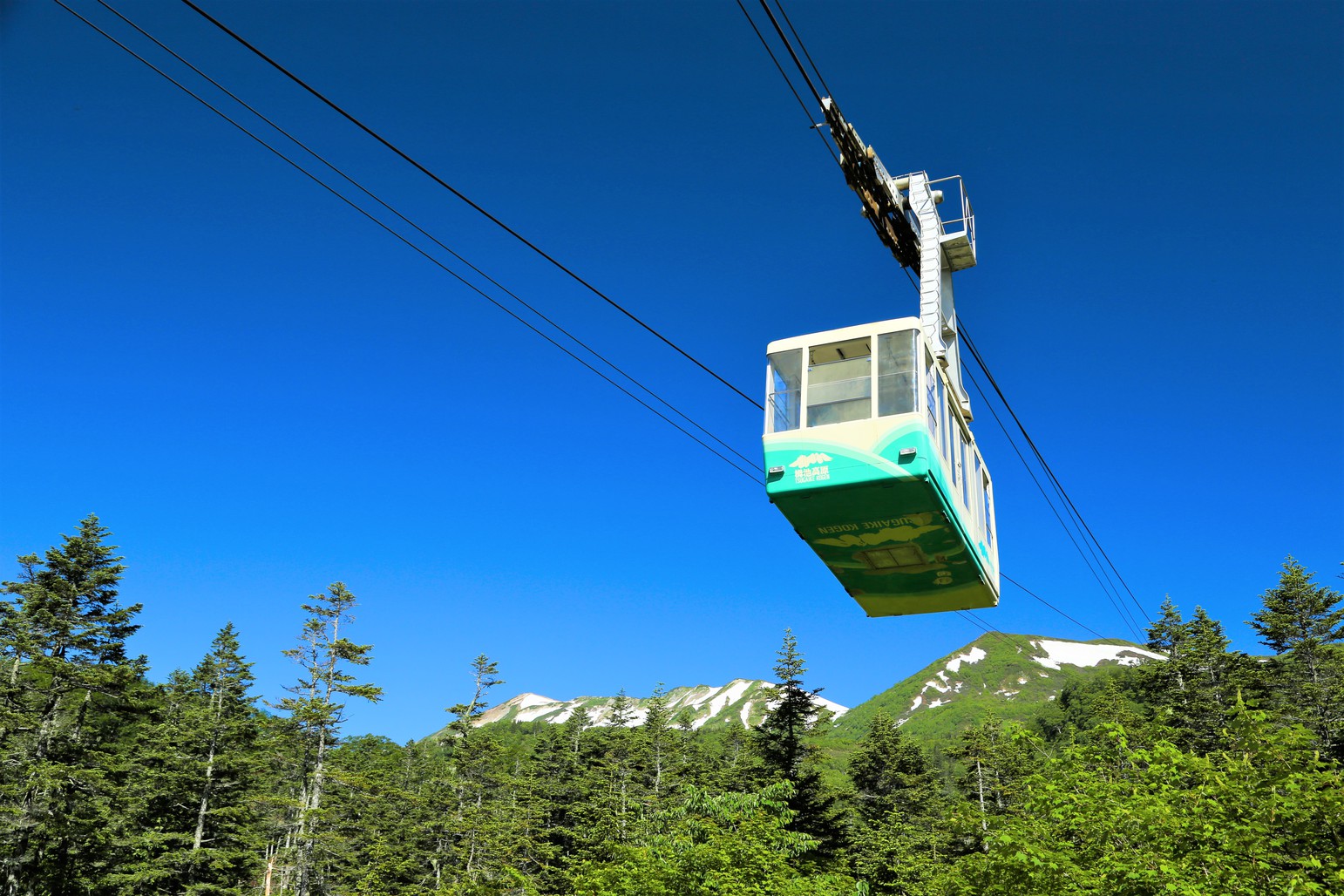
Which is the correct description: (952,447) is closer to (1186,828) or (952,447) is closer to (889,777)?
(1186,828)

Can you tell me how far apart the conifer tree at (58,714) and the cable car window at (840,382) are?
118ft

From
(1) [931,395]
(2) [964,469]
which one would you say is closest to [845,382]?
(1) [931,395]

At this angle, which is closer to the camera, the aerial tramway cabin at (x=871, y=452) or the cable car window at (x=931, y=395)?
the aerial tramway cabin at (x=871, y=452)

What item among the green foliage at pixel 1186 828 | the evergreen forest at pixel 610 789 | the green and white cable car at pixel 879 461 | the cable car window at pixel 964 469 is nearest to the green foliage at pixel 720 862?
the evergreen forest at pixel 610 789

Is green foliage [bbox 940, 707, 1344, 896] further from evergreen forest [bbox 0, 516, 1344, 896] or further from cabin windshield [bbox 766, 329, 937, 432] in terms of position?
cabin windshield [bbox 766, 329, 937, 432]

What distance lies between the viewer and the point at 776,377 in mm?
13469

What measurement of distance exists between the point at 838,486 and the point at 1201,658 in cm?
4559

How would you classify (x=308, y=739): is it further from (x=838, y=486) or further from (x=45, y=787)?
(x=838, y=486)

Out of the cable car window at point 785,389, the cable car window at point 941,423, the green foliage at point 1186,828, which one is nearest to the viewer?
the cable car window at point 941,423

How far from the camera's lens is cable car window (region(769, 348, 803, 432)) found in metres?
13.2

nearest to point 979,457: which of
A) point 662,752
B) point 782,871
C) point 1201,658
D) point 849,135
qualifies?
point 849,135

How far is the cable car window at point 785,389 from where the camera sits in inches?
518

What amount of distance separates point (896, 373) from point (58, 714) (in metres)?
40.3

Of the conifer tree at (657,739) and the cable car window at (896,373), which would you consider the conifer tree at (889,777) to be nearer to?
the conifer tree at (657,739)
